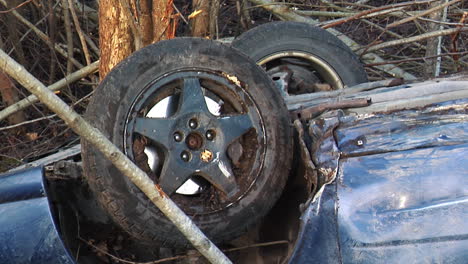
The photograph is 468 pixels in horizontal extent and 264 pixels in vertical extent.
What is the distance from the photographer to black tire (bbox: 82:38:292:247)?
2.79 metres

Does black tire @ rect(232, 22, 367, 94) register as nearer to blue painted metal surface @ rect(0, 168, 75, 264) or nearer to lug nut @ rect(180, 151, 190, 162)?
lug nut @ rect(180, 151, 190, 162)

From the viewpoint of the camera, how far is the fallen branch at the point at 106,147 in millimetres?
2166

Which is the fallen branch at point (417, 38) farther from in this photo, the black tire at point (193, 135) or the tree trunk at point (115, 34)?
the black tire at point (193, 135)

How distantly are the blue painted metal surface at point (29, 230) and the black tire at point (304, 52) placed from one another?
1.88 m

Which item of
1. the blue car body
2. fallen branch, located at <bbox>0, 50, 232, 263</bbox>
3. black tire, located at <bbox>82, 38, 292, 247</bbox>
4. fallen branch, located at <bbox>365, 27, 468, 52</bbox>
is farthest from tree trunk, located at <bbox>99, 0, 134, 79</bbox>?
fallen branch, located at <bbox>0, 50, 232, 263</bbox>

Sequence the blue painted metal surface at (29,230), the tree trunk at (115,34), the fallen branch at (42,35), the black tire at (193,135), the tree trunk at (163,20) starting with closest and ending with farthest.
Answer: the blue painted metal surface at (29,230) < the black tire at (193,135) < the tree trunk at (163,20) < the tree trunk at (115,34) < the fallen branch at (42,35)

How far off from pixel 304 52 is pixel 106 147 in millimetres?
2189

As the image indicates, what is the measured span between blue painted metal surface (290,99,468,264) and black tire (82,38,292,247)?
1.28ft

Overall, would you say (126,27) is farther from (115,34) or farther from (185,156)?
(185,156)

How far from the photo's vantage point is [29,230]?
8.59ft

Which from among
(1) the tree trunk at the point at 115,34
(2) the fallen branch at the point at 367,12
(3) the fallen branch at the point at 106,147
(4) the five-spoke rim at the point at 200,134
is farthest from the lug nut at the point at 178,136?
(2) the fallen branch at the point at 367,12

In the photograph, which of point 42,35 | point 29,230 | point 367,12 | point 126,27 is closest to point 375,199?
point 29,230

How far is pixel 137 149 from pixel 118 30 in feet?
5.44

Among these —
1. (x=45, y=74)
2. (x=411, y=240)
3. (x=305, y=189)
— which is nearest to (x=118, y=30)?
(x=305, y=189)
